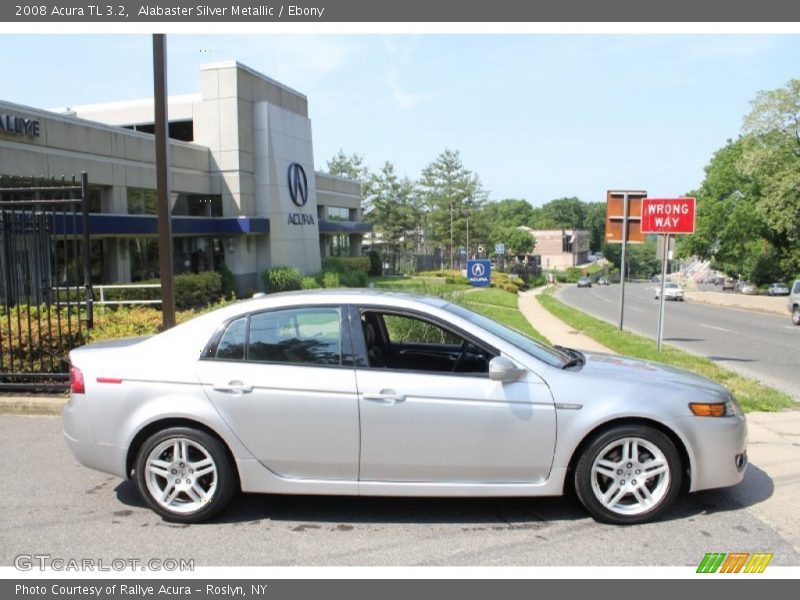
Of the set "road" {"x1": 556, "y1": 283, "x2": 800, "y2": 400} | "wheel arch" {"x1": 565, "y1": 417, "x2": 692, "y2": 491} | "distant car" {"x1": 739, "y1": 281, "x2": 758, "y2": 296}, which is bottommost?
"distant car" {"x1": 739, "y1": 281, "x2": 758, "y2": 296}

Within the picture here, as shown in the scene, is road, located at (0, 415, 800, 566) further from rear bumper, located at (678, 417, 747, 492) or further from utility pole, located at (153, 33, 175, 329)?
utility pole, located at (153, 33, 175, 329)

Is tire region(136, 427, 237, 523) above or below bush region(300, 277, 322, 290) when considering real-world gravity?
above

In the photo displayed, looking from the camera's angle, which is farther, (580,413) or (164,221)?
(164,221)

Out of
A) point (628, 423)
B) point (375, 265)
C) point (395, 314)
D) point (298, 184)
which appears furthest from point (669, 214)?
point (375, 265)

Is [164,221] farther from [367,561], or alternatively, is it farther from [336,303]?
[367,561]

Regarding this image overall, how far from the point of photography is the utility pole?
8008mm

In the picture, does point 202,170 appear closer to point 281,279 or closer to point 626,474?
point 281,279

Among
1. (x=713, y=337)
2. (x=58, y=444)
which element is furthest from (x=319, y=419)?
(x=713, y=337)

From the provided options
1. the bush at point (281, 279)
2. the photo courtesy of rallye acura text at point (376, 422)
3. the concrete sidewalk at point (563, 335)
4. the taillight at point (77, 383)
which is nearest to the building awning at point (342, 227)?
the bush at point (281, 279)

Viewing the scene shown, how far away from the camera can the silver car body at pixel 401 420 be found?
4234mm

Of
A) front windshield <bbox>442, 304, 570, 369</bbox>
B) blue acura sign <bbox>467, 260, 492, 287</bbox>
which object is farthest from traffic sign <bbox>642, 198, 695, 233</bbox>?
front windshield <bbox>442, 304, 570, 369</bbox>

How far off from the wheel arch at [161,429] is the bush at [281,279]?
24113 mm

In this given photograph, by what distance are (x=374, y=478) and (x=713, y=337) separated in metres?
16.8
